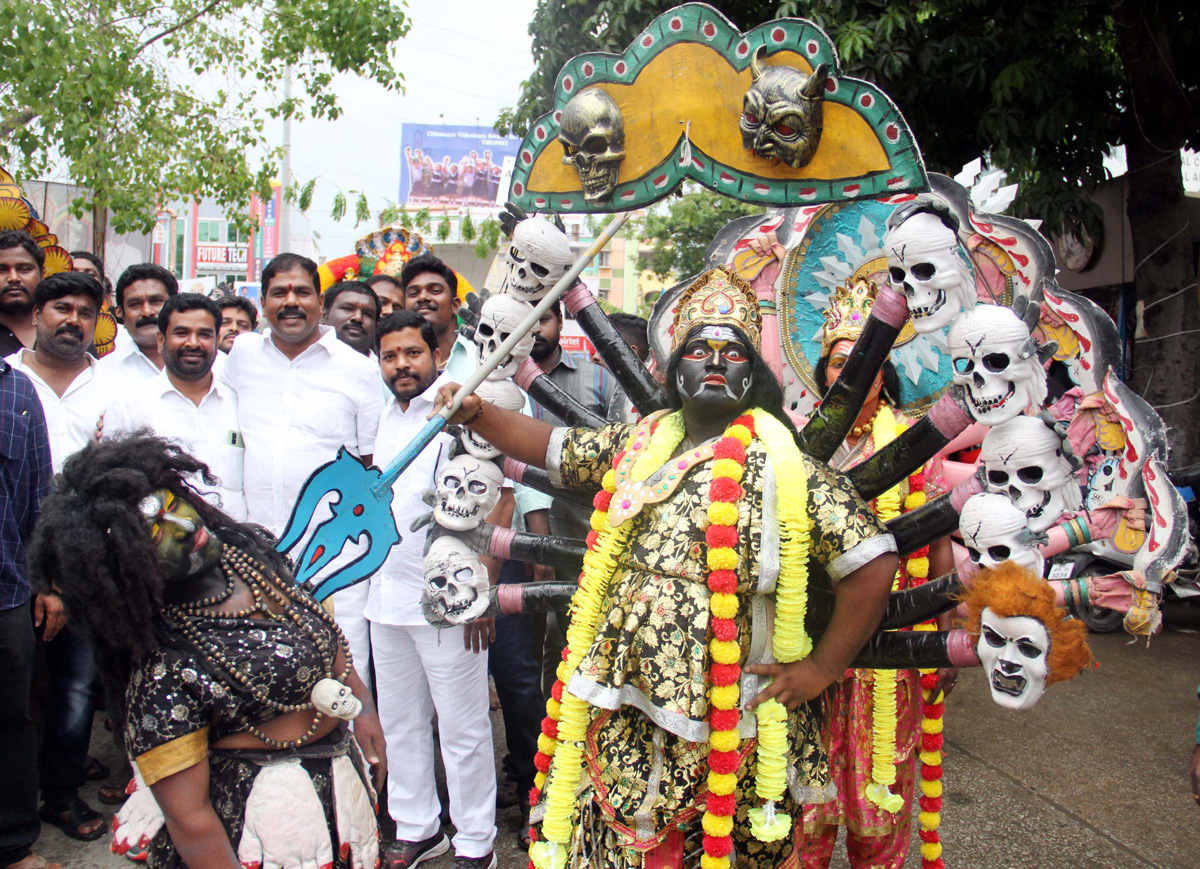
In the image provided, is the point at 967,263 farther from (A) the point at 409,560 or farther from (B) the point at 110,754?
(B) the point at 110,754

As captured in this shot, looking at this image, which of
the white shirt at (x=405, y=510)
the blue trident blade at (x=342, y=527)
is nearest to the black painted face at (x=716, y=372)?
the blue trident blade at (x=342, y=527)

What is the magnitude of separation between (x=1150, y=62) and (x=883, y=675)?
5692mm

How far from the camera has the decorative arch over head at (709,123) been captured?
2332mm

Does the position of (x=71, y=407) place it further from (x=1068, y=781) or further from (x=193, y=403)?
(x=1068, y=781)

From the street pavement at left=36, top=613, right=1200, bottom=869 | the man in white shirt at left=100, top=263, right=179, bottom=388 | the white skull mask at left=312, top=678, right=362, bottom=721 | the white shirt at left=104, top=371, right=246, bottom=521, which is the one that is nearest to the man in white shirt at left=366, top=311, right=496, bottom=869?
the street pavement at left=36, top=613, right=1200, bottom=869

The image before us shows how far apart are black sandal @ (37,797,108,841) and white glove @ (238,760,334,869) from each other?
2.30 metres

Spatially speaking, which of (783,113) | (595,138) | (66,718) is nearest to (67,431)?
(66,718)

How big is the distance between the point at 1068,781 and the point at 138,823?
4.10 meters

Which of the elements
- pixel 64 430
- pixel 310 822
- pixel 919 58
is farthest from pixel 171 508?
pixel 919 58

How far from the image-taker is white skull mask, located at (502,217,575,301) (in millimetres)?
2502

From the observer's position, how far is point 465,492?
244 centimetres

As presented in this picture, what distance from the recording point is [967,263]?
2.12 metres

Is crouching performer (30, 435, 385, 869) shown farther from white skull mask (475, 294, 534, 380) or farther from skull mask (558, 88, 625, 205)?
skull mask (558, 88, 625, 205)

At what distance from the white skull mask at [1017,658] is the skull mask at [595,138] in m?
1.54
